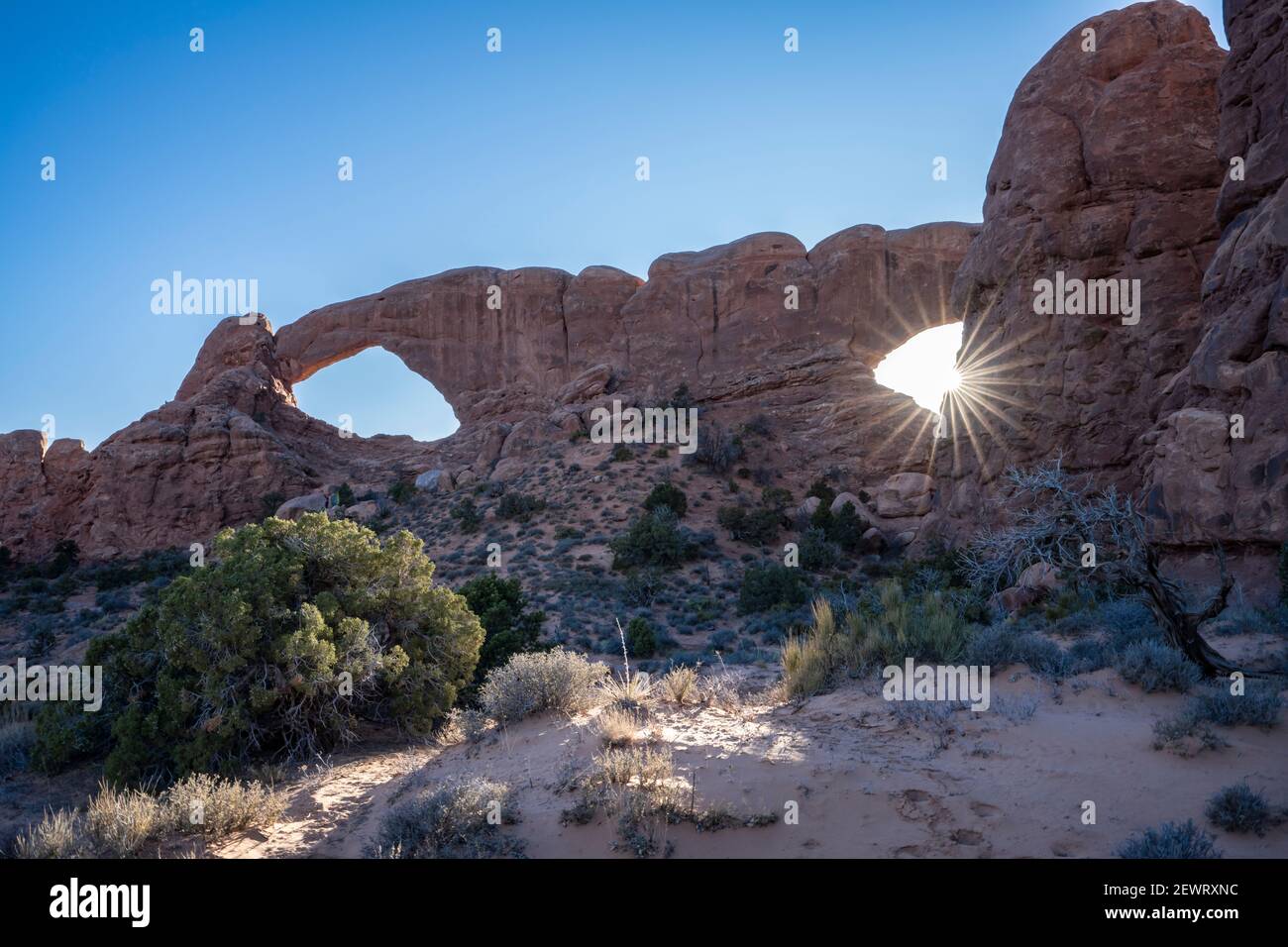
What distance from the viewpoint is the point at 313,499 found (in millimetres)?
32906

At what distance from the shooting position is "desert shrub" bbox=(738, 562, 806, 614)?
18.8 meters

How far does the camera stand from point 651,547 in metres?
22.6

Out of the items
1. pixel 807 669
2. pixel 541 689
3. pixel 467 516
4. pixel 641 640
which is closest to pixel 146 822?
pixel 541 689

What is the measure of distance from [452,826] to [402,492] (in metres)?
29.3

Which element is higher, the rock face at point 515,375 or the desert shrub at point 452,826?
the rock face at point 515,375

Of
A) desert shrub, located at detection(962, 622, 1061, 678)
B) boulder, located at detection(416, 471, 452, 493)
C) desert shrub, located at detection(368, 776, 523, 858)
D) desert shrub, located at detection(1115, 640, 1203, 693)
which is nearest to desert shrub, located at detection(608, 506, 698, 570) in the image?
boulder, located at detection(416, 471, 452, 493)

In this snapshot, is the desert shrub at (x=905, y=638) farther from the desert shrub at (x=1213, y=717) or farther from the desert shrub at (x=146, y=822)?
the desert shrub at (x=146, y=822)

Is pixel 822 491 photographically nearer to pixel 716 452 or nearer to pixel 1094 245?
pixel 716 452

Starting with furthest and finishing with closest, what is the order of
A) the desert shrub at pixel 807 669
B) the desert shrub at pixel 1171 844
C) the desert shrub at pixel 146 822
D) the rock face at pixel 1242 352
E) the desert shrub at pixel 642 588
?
the desert shrub at pixel 642 588 → the rock face at pixel 1242 352 → the desert shrub at pixel 807 669 → the desert shrub at pixel 146 822 → the desert shrub at pixel 1171 844

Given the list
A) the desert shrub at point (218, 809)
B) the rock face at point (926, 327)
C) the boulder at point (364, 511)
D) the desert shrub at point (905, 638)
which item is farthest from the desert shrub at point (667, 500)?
the desert shrub at point (218, 809)

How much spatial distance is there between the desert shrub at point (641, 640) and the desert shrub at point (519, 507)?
12637mm

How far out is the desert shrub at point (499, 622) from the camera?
37.9 feet

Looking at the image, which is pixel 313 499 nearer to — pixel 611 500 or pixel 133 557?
pixel 133 557
